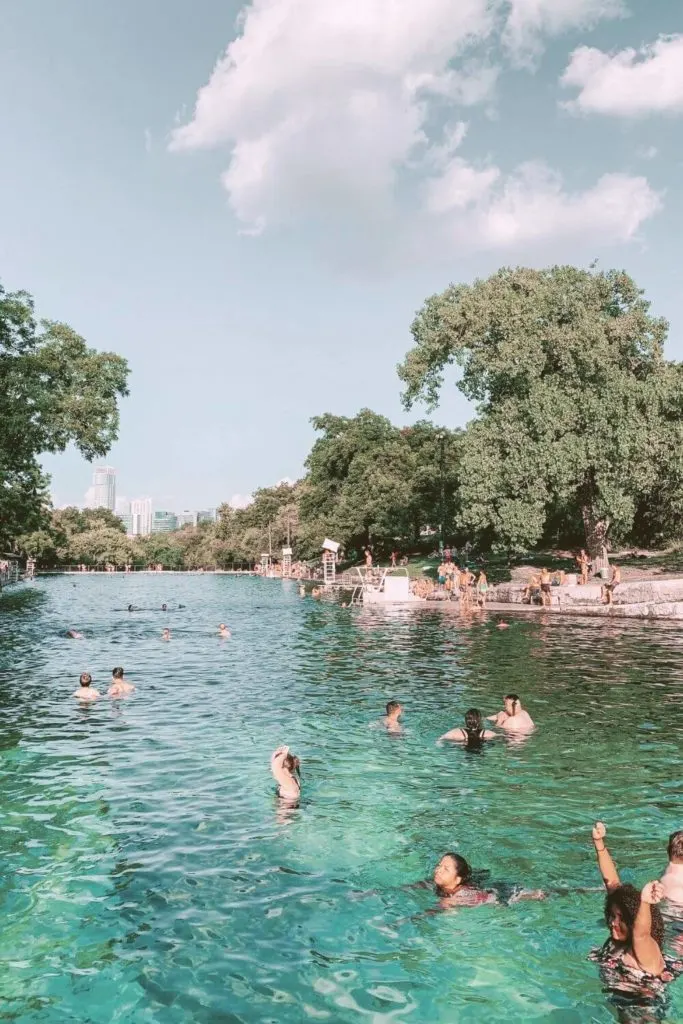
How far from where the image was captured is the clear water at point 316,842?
24.8ft

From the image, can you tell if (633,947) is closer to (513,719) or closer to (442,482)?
(513,719)

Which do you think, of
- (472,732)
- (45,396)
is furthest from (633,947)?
(45,396)

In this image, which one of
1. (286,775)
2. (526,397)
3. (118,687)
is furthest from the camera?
(526,397)

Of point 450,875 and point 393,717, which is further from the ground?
point 393,717

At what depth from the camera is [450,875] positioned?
9281 millimetres

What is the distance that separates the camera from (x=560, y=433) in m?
46.7

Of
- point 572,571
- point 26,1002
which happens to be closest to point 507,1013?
point 26,1002

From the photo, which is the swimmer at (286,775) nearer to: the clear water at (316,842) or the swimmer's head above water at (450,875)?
the clear water at (316,842)

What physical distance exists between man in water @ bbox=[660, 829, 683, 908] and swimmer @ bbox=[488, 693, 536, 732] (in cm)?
800

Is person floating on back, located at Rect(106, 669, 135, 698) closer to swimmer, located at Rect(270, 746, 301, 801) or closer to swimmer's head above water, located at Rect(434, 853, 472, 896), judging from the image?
swimmer, located at Rect(270, 746, 301, 801)

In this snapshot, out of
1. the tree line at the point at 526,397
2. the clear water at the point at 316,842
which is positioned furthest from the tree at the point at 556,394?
the clear water at the point at 316,842

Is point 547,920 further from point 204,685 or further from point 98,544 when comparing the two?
point 98,544

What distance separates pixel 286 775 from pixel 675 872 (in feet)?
20.8

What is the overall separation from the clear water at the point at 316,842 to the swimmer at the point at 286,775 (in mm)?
281
